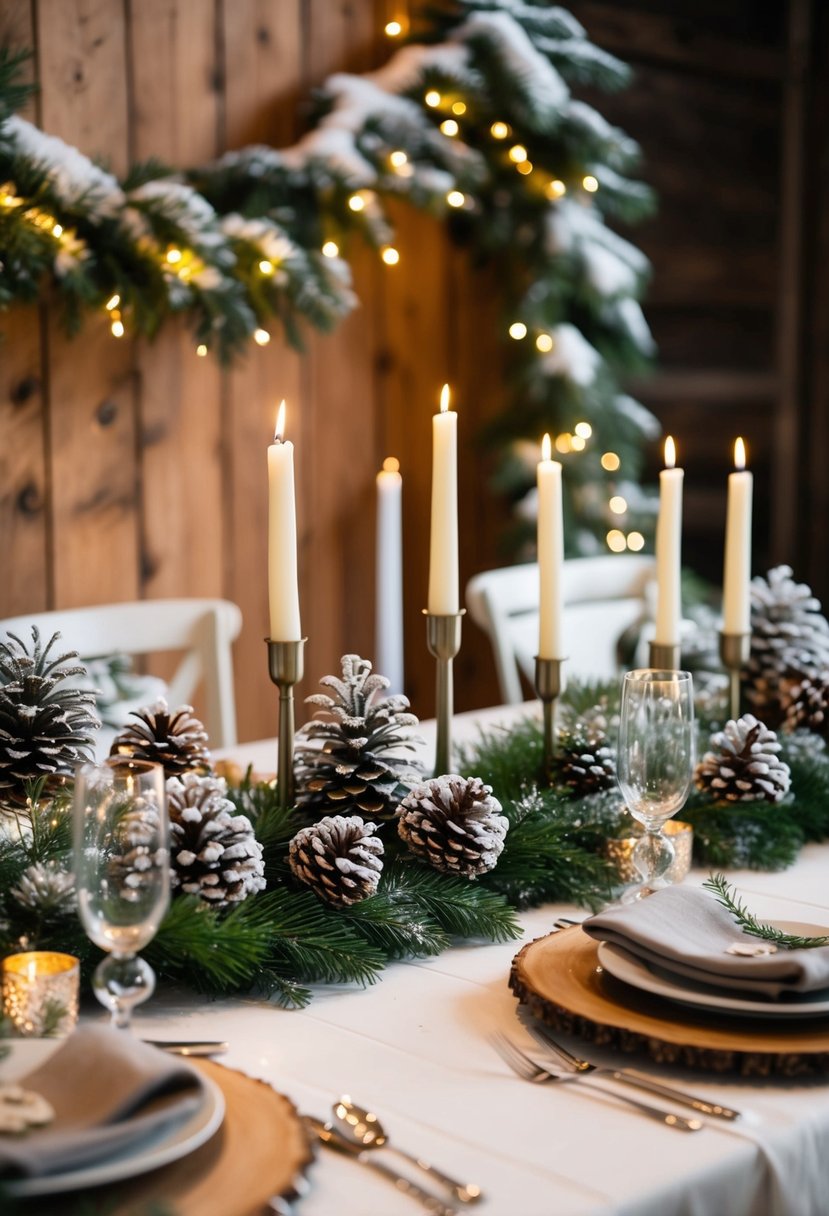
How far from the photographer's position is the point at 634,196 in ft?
10.1

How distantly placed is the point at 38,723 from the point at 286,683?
207 millimetres

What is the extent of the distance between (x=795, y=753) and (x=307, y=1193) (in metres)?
0.93

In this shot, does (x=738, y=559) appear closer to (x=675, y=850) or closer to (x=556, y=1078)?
(x=675, y=850)

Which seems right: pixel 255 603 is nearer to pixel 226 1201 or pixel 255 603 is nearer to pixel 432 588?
pixel 432 588

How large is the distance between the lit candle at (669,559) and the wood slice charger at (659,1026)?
0.53 meters

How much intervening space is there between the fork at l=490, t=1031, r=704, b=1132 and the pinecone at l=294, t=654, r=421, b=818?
29cm

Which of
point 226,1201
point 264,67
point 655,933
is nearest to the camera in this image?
point 226,1201

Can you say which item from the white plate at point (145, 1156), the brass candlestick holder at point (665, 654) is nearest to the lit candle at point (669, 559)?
the brass candlestick holder at point (665, 654)

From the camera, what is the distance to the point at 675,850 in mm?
1243

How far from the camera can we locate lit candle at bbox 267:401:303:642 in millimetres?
1186

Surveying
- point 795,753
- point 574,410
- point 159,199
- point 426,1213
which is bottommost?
point 426,1213

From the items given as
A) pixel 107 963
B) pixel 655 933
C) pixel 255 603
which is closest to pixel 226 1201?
pixel 107 963

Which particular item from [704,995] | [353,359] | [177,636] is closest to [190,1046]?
[704,995]

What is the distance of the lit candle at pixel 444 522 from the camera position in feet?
4.25
